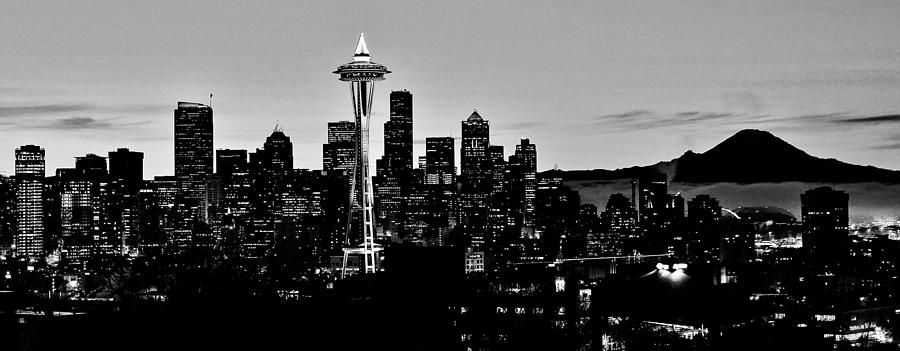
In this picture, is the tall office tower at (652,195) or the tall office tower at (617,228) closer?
the tall office tower at (617,228)

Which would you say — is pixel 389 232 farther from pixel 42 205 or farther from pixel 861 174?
pixel 861 174

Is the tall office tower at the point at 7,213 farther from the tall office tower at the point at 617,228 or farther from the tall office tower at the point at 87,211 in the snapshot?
the tall office tower at the point at 617,228

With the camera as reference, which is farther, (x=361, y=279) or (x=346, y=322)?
(x=361, y=279)

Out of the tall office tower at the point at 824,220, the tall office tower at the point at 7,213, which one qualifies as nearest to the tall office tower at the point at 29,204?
the tall office tower at the point at 7,213

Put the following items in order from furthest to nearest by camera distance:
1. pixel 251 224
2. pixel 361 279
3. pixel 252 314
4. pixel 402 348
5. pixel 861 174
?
pixel 251 224 → pixel 861 174 → pixel 361 279 → pixel 252 314 → pixel 402 348

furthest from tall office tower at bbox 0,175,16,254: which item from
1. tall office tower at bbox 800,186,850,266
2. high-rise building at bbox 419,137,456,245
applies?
tall office tower at bbox 800,186,850,266

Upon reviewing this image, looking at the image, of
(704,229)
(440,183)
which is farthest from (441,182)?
(704,229)

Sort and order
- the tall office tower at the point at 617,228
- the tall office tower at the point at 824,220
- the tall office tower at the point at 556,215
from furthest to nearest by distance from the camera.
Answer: the tall office tower at the point at 556,215, the tall office tower at the point at 617,228, the tall office tower at the point at 824,220

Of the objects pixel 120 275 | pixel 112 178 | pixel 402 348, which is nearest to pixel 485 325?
pixel 402 348
